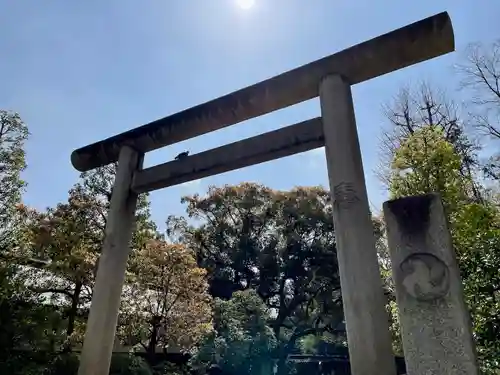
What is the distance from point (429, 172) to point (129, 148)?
213 inches

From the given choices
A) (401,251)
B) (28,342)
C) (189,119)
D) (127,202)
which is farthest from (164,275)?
(401,251)

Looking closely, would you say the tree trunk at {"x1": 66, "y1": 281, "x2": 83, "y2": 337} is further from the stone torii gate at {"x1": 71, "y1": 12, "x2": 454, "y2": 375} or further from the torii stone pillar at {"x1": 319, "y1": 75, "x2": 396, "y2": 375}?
the torii stone pillar at {"x1": 319, "y1": 75, "x2": 396, "y2": 375}

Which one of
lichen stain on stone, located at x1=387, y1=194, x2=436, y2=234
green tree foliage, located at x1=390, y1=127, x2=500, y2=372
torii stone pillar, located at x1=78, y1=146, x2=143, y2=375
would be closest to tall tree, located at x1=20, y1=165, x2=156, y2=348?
torii stone pillar, located at x1=78, y1=146, x2=143, y2=375

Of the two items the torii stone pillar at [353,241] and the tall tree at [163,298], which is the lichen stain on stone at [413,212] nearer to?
the torii stone pillar at [353,241]

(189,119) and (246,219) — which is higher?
(246,219)

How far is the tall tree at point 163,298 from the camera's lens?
31.3 ft

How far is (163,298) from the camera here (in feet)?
32.3

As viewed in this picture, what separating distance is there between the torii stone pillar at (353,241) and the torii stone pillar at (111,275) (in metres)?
2.42

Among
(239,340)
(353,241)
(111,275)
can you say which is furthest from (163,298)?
(353,241)

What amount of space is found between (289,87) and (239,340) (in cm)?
1080

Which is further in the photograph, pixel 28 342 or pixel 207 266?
pixel 207 266

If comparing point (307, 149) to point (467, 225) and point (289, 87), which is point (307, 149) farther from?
point (467, 225)

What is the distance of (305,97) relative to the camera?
12.7 ft

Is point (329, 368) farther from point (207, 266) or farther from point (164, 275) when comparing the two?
point (164, 275)
